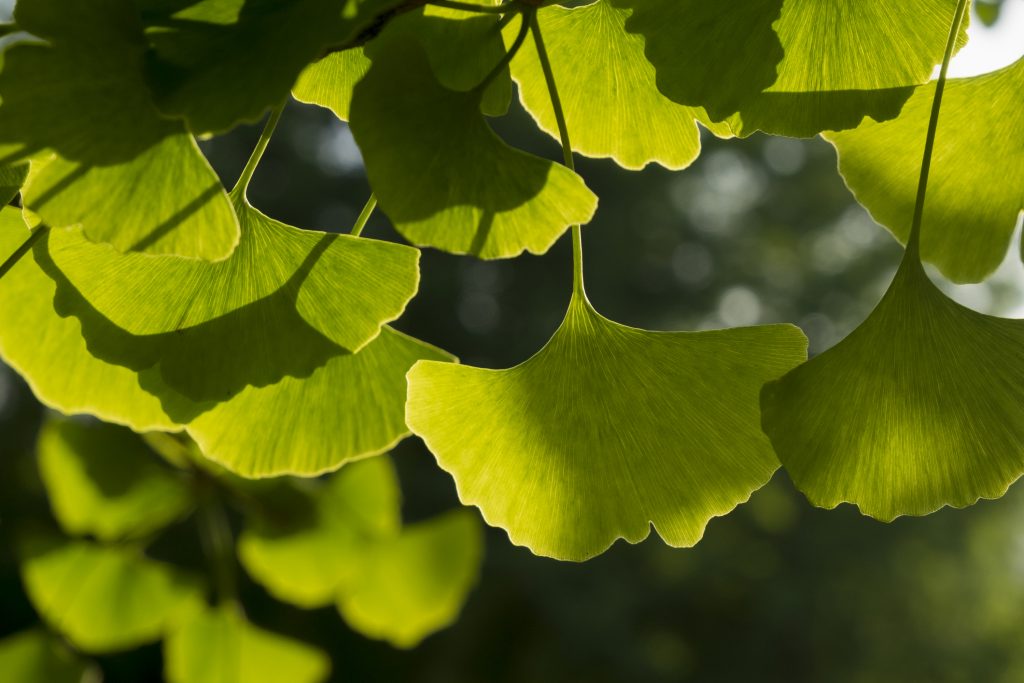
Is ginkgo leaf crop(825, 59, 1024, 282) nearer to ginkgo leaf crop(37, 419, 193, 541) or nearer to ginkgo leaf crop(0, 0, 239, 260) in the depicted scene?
ginkgo leaf crop(0, 0, 239, 260)

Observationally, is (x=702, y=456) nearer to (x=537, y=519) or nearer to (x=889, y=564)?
(x=537, y=519)

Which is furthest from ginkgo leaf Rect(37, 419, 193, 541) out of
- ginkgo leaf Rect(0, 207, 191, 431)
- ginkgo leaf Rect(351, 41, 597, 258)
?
ginkgo leaf Rect(351, 41, 597, 258)

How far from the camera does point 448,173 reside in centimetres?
40

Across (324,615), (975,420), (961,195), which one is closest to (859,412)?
(975,420)

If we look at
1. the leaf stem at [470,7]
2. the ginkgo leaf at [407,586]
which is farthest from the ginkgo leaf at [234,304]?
the ginkgo leaf at [407,586]

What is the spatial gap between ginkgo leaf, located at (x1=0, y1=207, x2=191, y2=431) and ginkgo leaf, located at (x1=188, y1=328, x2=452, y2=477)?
1.3 inches

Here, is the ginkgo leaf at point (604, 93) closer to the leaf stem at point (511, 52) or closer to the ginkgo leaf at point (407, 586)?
the leaf stem at point (511, 52)

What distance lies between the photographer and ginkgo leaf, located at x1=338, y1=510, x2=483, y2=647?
1139 mm

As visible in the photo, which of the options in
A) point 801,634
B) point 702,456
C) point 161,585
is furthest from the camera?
point 801,634

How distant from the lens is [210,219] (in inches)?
15.0

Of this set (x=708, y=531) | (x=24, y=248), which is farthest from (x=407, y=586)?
(x=708, y=531)

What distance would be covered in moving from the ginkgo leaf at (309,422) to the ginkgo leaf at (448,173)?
16cm

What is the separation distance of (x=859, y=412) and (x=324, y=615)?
8519 millimetres

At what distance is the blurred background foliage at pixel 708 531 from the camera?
8.88 meters
